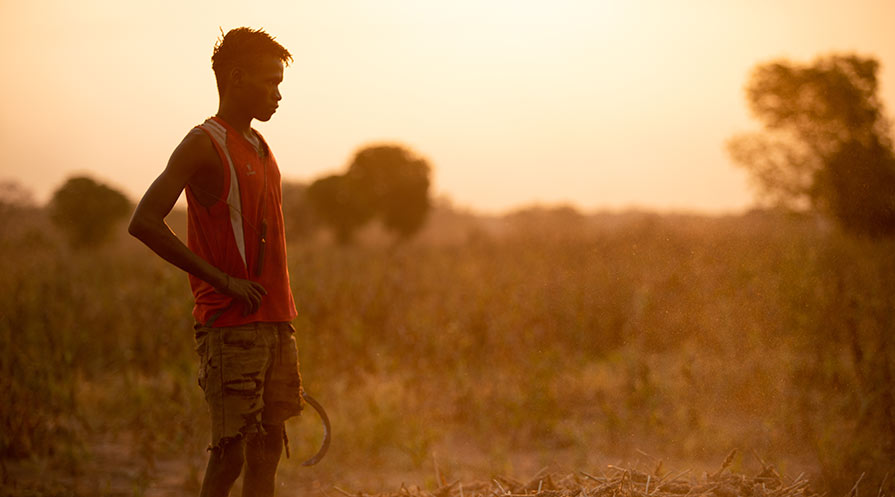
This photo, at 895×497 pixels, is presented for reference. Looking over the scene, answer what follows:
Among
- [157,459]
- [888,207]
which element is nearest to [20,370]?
[157,459]

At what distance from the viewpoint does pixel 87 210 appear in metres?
18.5

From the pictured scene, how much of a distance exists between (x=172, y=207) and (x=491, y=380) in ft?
14.0

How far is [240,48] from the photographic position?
2488 mm

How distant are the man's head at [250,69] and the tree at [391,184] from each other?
Result: 24.3m

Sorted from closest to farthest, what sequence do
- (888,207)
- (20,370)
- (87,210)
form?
(20,370)
(888,207)
(87,210)

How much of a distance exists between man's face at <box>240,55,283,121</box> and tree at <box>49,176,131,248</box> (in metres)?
17.6

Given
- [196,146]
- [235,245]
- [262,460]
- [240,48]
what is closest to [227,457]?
[262,460]

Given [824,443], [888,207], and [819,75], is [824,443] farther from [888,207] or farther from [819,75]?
[819,75]

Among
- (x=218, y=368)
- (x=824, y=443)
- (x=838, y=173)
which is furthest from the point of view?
(x=838, y=173)

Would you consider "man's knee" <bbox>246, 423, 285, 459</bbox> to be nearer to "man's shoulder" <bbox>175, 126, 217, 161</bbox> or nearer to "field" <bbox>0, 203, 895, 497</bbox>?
"field" <bbox>0, 203, 895, 497</bbox>

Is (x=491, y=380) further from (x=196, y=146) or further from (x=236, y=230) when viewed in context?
(x=196, y=146)

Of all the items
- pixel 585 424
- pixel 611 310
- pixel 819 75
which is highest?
pixel 819 75

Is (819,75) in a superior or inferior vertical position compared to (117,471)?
superior

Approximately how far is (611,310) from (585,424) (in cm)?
292
